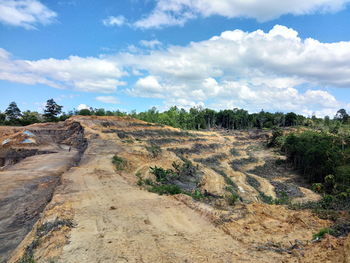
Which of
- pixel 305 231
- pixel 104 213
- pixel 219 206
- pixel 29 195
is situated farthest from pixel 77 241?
pixel 29 195

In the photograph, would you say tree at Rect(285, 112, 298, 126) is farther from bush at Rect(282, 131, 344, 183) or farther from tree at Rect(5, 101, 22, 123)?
Answer: tree at Rect(5, 101, 22, 123)

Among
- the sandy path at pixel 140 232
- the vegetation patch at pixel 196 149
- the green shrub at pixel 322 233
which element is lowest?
the vegetation patch at pixel 196 149

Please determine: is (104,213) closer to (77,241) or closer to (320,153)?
(77,241)

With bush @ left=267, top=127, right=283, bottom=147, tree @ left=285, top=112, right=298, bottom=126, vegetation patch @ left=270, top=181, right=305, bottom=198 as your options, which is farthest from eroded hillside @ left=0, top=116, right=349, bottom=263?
tree @ left=285, top=112, right=298, bottom=126

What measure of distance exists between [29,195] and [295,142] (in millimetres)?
51051

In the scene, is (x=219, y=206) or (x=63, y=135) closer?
(x=219, y=206)

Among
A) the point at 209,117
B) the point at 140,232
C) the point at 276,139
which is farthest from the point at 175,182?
the point at 209,117

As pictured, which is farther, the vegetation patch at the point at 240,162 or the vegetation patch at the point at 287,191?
the vegetation patch at the point at 240,162

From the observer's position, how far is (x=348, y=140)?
145 ft

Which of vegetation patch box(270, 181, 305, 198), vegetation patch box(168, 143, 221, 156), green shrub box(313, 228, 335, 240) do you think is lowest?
vegetation patch box(270, 181, 305, 198)

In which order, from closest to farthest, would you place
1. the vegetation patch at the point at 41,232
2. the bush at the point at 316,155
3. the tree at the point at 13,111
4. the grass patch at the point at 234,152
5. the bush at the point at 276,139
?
1. the vegetation patch at the point at 41,232
2. the bush at the point at 316,155
3. the grass patch at the point at 234,152
4. the bush at the point at 276,139
5. the tree at the point at 13,111

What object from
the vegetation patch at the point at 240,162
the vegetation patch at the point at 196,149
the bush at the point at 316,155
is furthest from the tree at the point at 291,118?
the vegetation patch at the point at 196,149

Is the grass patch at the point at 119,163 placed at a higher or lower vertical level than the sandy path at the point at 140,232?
lower

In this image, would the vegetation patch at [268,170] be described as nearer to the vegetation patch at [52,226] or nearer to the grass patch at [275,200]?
the grass patch at [275,200]
